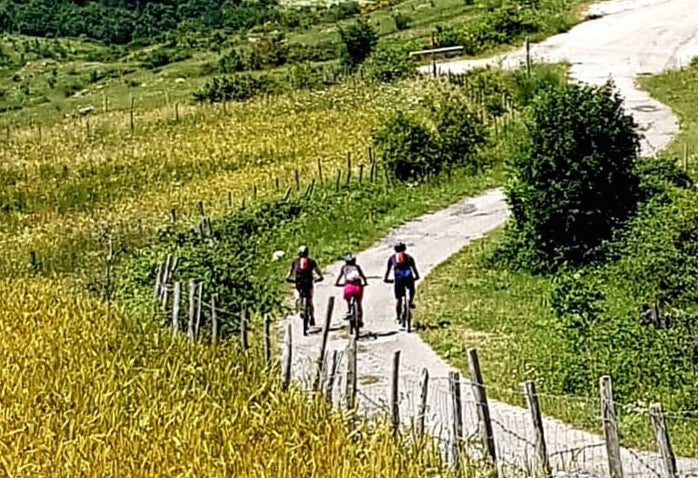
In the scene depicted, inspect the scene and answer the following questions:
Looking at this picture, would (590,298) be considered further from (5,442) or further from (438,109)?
(438,109)

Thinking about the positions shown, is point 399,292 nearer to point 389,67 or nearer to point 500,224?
point 500,224

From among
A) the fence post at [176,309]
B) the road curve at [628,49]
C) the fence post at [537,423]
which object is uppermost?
the fence post at [537,423]

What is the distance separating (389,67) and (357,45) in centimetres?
639

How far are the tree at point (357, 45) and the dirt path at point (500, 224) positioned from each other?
5.62 m

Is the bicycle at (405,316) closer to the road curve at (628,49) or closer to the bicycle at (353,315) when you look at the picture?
the bicycle at (353,315)

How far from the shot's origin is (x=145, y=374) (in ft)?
38.0

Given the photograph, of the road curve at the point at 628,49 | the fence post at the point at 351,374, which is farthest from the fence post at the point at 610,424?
the road curve at the point at 628,49

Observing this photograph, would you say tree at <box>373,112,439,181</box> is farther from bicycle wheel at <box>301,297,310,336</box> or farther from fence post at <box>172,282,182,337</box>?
fence post at <box>172,282,182,337</box>

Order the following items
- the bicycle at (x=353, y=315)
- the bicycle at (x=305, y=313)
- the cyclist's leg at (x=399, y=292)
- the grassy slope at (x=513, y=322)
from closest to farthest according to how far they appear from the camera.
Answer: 1. the grassy slope at (x=513, y=322)
2. the bicycle at (x=353, y=315)
3. the cyclist's leg at (x=399, y=292)
4. the bicycle at (x=305, y=313)

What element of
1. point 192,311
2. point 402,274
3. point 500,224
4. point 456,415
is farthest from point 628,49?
point 456,415

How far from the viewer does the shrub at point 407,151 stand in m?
35.1

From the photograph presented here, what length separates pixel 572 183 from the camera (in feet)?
86.5

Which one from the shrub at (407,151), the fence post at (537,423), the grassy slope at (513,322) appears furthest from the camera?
the shrub at (407,151)

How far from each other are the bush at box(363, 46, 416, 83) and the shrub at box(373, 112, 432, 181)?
1817cm
